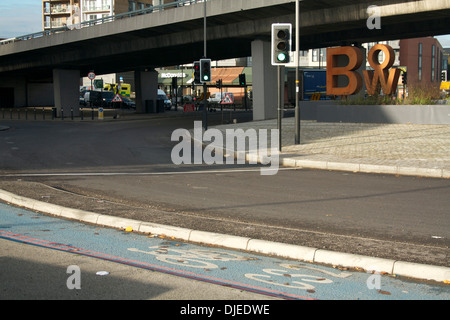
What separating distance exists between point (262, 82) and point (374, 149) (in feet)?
63.5

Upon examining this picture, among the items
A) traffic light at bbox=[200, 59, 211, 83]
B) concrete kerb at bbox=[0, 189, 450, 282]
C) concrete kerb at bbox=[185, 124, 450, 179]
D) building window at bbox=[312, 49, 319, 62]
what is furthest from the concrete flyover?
building window at bbox=[312, 49, 319, 62]

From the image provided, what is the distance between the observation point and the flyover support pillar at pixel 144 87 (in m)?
58.7

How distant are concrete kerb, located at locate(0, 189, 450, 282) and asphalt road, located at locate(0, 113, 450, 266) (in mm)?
323

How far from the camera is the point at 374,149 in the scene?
18.4 m

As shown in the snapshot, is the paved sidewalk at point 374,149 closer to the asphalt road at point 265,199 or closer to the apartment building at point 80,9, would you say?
the asphalt road at point 265,199

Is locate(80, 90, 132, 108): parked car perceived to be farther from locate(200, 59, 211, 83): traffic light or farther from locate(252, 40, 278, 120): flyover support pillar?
locate(200, 59, 211, 83): traffic light

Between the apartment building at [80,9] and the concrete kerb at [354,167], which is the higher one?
the apartment building at [80,9]

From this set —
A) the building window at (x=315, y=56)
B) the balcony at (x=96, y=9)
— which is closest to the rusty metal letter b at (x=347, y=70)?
the building window at (x=315, y=56)

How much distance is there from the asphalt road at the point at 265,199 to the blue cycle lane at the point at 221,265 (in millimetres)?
639

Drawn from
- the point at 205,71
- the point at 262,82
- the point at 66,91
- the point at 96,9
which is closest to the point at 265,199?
the point at 205,71

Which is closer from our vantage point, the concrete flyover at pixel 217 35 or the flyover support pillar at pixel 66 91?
the concrete flyover at pixel 217 35

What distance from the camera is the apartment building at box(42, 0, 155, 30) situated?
4072 inches

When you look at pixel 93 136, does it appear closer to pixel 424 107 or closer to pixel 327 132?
pixel 327 132
